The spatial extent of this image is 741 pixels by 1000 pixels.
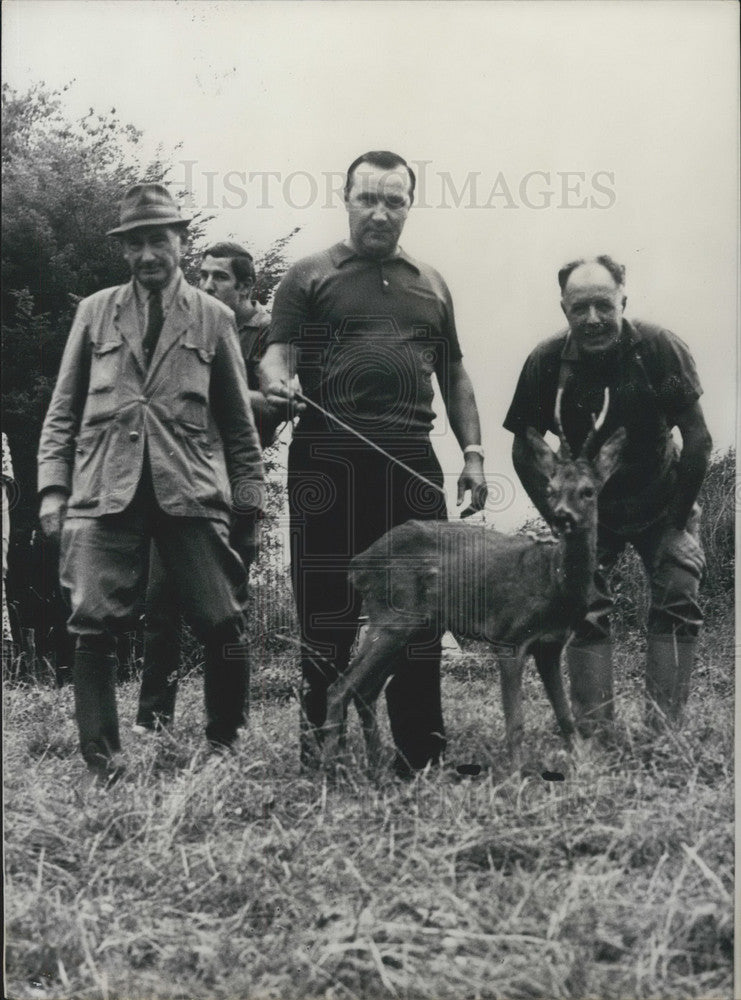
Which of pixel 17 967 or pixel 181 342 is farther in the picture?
pixel 181 342

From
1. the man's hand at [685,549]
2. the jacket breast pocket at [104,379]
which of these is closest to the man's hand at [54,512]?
the jacket breast pocket at [104,379]

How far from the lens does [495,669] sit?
172 inches

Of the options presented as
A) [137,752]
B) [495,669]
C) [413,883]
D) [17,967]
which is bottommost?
[17,967]

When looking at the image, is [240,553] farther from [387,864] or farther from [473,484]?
[387,864]

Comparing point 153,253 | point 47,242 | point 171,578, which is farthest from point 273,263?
point 171,578

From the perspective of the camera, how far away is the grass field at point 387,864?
3.79 meters

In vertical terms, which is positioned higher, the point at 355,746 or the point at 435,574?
the point at 435,574

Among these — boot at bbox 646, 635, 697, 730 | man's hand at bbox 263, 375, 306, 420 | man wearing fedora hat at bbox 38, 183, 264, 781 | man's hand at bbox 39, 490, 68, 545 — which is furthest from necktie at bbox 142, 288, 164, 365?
boot at bbox 646, 635, 697, 730

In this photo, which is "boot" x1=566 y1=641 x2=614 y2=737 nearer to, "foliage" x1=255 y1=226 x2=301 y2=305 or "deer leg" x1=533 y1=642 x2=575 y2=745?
"deer leg" x1=533 y1=642 x2=575 y2=745

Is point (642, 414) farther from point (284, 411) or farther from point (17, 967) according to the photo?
point (17, 967)

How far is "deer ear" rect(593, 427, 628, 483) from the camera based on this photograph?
431 cm

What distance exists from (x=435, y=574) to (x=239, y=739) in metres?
1.02

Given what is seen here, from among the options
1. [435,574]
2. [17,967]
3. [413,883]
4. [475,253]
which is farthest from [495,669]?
[17,967]

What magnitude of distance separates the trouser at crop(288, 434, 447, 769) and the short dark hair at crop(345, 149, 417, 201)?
3.38ft
